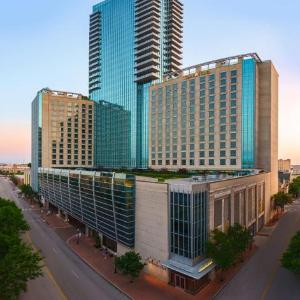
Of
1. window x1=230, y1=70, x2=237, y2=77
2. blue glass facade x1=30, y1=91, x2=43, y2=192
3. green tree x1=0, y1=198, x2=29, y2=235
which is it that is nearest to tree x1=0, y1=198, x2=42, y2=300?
green tree x1=0, y1=198, x2=29, y2=235

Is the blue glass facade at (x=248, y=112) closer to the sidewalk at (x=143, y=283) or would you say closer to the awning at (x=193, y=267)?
the sidewalk at (x=143, y=283)

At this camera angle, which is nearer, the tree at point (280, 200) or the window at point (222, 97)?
the tree at point (280, 200)

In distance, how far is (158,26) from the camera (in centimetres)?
12988

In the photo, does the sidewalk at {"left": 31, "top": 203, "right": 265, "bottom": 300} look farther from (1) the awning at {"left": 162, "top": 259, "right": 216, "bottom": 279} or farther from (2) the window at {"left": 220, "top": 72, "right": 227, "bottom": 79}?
(2) the window at {"left": 220, "top": 72, "right": 227, "bottom": 79}

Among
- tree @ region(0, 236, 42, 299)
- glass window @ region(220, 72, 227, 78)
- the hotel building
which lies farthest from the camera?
glass window @ region(220, 72, 227, 78)

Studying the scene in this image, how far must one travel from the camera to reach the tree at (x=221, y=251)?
1602 inches

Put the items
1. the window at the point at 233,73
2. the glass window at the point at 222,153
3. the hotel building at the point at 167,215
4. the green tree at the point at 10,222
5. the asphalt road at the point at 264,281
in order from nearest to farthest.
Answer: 1. the asphalt road at the point at 264,281
2. the hotel building at the point at 167,215
3. the green tree at the point at 10,222
4. the window at the point at 233,73
5. the glass window at the point at 222,153

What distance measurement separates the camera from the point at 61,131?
132 m

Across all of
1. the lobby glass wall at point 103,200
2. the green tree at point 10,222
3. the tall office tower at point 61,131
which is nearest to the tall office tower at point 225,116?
the lobby glass wall at point 103,200

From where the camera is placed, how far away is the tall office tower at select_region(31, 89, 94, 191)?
127 m

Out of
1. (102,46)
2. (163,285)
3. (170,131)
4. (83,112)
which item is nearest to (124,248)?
(163,285)

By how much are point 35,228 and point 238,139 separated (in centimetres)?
6781

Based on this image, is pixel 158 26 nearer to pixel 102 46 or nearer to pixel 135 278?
pixel 102 46

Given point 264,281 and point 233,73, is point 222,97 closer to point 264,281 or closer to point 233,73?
point 233,73
